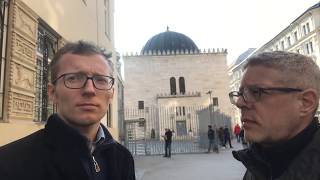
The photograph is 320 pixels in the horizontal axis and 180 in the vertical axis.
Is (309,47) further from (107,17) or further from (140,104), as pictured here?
(107,17)

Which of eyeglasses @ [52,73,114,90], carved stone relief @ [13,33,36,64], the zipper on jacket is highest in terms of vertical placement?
carved stone relief @ [13,33,36,64]

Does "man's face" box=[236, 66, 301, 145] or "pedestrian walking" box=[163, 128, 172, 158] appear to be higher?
"man's face" box=[236, 66, 301, 145]

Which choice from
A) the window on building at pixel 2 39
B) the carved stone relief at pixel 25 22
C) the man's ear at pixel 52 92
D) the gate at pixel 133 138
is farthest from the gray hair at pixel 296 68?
the gate at pixel 133 138

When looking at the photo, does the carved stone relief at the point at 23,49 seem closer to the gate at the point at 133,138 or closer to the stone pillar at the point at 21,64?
the stone pillar at the point at 21,64

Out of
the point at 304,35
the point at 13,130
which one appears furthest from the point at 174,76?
the point at 13,130

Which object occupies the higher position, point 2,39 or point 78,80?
point 2,39

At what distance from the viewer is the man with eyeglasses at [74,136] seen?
2016 millimetres

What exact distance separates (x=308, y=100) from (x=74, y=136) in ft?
4.57

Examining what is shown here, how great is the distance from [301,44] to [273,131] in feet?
164

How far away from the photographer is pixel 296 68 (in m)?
2.07

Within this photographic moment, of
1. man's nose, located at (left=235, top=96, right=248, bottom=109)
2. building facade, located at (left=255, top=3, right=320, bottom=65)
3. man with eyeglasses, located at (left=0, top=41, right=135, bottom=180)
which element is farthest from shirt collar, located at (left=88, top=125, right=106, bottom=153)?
building facade, located at (left=255, top=3, right=320, bottom=65)

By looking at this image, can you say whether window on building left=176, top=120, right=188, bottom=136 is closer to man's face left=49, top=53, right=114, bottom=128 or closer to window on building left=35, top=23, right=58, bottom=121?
window on building left=35, top=23, right=58, bottom=121

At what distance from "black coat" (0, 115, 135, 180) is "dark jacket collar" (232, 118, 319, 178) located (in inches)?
40.6

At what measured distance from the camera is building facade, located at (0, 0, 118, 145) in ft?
17.8
